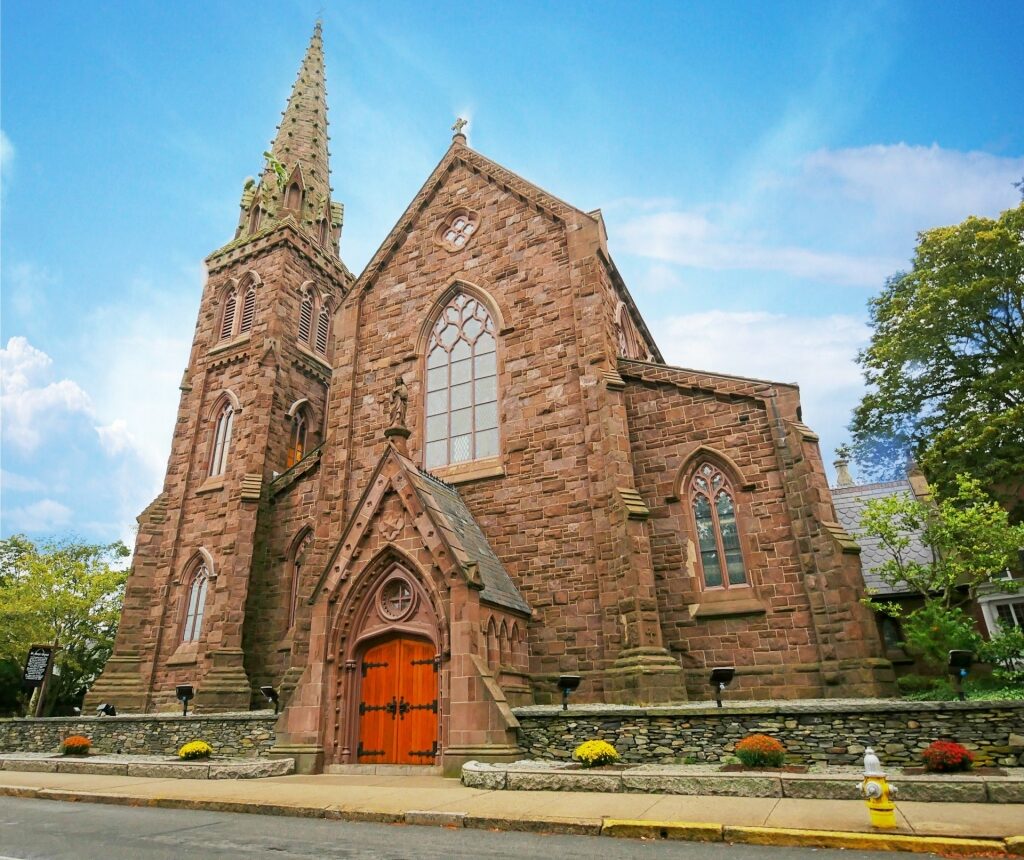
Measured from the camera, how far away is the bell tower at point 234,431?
20795 millimetres

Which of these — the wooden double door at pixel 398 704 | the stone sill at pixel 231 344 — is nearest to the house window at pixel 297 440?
the stone sill at pixel 231 344

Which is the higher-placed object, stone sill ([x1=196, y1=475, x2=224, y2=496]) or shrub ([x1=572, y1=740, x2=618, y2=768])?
stone sill ([x1=196, y1=475, x2=224, y2=496])

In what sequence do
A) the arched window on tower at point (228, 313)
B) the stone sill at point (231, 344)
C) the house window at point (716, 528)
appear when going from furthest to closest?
the arched window on tower at point (228, 313), the stone sill at point (231, 344), the house window at point (716, 528)

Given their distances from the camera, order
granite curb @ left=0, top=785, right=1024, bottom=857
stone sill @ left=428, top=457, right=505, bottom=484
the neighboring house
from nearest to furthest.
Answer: granite curb @ left=0, top=785, right=1024, bottom=857, the neighboring house, stone sill @ left=428, top=457, right=505, bottom=484

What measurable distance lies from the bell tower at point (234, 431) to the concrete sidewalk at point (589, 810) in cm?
921

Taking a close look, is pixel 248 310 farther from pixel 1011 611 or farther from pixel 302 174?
pixel 1011 611

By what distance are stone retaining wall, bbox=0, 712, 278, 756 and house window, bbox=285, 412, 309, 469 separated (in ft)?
32.8

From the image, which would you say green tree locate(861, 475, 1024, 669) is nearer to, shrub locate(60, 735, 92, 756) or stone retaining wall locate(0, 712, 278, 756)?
stone retaining wall locate(0, 712, 278, 756)

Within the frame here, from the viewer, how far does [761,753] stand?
31.9 ft

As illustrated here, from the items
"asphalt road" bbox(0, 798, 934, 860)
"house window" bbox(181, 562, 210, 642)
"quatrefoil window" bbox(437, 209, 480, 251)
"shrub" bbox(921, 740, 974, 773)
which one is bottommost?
"asphalt road" bbox(0, 798, 934, 860)

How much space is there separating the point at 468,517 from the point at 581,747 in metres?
→ 7.20

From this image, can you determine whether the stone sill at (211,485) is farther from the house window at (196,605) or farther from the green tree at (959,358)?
the green tree at (959,358)

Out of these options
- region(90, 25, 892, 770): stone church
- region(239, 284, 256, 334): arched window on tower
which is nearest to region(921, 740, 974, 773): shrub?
region(90, 25, 892, 770): stone church

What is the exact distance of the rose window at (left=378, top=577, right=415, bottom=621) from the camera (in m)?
14.1
